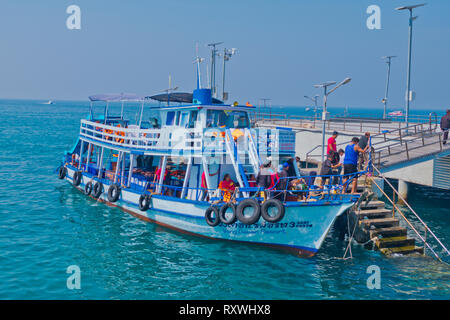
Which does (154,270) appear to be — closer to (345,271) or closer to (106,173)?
(345,271)

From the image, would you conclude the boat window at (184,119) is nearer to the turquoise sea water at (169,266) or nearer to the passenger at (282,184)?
the turquoise sea water at (169,266)

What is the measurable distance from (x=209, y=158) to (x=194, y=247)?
362cm

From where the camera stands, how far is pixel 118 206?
22.8 m

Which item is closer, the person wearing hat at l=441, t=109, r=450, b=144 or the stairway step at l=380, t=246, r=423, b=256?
the stairway step at l=380, t=246, r=423, b=256

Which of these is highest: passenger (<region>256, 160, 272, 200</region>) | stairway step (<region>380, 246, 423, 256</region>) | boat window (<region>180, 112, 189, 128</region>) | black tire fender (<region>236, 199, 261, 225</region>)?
boat window (<region>180, 112, 189, 128</region>)

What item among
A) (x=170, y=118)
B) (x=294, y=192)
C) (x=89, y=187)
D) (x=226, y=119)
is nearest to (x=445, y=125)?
(x=294, y=192)

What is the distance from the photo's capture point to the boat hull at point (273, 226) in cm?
1555

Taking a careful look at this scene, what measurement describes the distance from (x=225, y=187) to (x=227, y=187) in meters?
0.08

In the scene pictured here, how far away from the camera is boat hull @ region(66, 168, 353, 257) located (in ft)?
51.0

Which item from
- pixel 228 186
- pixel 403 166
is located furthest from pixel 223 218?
pixel 403 166

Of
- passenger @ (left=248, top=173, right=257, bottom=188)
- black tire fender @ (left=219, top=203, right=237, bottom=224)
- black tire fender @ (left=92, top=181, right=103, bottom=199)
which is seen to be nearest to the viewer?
black tire fender @ (left=219, top=203, right=237, bottom=224)

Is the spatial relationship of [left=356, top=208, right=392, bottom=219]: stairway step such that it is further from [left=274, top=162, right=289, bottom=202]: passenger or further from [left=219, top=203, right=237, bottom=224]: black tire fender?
[left=219, top=203, right=237, bottom=224]: black tire fender

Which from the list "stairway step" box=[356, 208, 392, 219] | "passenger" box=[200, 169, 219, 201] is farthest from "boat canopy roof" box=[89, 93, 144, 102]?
"stairway step" box=[356, 208, 392, 219]
